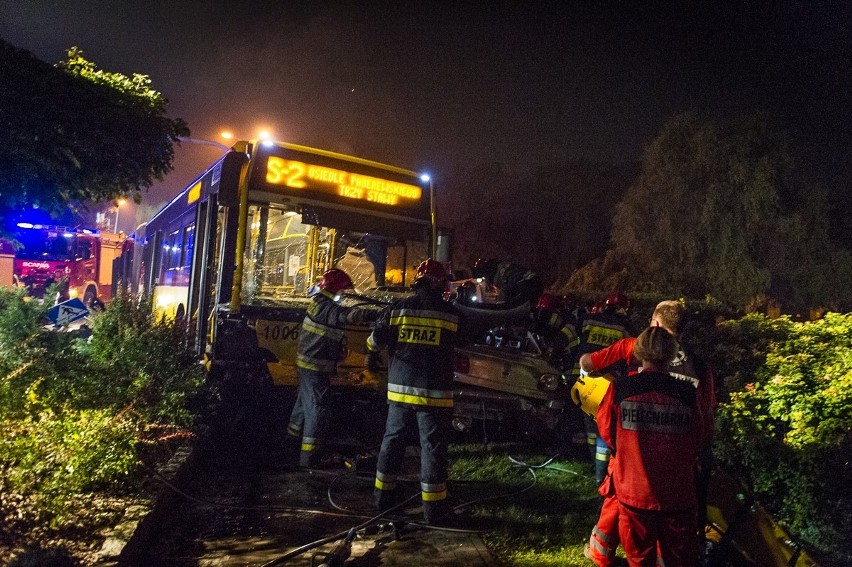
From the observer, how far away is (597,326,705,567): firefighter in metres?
3.06

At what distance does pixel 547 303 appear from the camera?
8.02 m

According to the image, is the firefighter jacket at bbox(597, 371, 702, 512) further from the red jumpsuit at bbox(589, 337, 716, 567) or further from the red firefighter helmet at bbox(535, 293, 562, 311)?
the red firefighter helmet at bbox(535, 293, 562, 311)

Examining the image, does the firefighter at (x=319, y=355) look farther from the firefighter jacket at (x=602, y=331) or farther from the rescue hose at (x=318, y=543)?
the firefighter jacket at (x=602, y=331)

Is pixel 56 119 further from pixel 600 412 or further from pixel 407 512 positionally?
pixel 600 412

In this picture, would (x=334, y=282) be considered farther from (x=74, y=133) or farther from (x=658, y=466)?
(x=658, y=466)

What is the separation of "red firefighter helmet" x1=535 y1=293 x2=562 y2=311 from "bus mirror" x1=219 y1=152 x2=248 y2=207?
383cm

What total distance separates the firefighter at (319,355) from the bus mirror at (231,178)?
58.0 inches

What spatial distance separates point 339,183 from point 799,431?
546cm

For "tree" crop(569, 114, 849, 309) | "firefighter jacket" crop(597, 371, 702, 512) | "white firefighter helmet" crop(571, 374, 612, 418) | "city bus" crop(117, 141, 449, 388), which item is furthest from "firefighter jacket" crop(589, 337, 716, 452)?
"tree" crop(569, 114, 849, 309)

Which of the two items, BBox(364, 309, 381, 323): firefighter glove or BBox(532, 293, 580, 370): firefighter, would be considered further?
BBox(532, 293, 580, 370): firefighter

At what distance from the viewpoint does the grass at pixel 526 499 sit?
465 centimetres

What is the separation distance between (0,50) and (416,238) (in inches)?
187

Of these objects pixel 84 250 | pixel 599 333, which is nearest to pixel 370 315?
pixel 599 333

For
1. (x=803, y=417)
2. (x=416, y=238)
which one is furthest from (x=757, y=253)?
(x=803, y=417)
